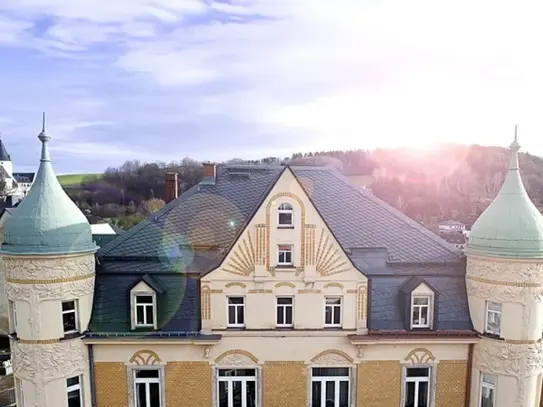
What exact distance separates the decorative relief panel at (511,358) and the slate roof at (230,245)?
1.47 meters

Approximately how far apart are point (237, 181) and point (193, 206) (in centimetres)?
286

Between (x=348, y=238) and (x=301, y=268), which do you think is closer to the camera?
(x=301, y=268)

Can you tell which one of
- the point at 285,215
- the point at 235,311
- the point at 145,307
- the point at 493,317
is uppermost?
the point at 285,215

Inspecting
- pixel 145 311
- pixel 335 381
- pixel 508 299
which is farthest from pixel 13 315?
pixel 508 299

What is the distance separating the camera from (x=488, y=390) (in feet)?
59.5

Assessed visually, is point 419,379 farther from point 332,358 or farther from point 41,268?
point 41,268

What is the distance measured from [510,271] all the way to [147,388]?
16.9m

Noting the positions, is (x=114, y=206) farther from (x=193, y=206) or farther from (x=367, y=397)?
(x=367, y=397)

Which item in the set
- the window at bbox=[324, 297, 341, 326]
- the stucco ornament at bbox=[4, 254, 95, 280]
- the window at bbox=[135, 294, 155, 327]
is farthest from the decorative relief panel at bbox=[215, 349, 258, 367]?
the stucco ornament at bbox=[4, 254, 95, 280]

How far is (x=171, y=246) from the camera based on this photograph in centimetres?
1903

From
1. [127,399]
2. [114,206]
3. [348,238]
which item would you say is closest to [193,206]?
[348,238]

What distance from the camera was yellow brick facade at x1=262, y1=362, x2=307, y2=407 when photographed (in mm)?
17984

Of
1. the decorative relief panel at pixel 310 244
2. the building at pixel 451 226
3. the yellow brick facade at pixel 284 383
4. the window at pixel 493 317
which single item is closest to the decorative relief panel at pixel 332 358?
the yellow brick facade at pixel 284 383

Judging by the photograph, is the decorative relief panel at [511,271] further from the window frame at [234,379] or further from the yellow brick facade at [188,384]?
the yellow brick facade at [188,384]
